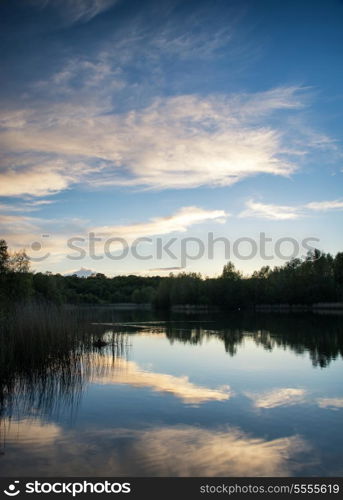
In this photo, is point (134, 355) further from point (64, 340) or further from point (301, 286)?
point (301, 286)

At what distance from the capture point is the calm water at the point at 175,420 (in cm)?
620

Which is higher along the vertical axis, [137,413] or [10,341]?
[10,341]

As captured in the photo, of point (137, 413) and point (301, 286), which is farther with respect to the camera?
point (301, 286)

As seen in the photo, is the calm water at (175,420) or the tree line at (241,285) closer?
the calm water at (175,420)

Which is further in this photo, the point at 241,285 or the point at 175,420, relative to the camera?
the point at 241,285

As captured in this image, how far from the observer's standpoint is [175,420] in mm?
8680

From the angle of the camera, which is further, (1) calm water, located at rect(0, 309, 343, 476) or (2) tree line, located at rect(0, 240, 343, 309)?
(2) tree line, located at rect(0, 240, 343, 309)

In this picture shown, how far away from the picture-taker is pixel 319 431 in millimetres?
7852

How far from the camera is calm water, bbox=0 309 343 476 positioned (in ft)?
20.3

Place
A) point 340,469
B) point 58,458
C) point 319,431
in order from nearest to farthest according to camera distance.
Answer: point 340,469 → point 58,458 → point 319,431

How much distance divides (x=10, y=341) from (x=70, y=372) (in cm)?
296
